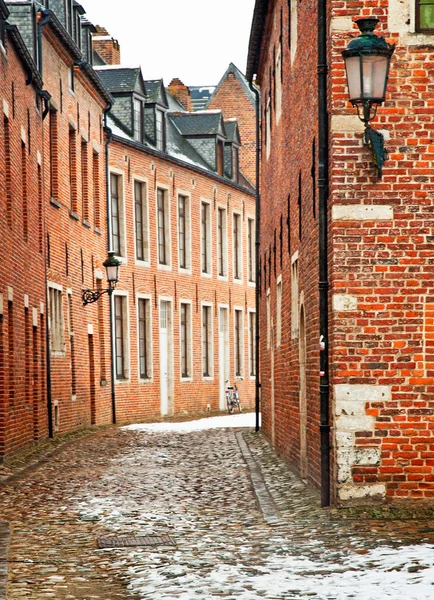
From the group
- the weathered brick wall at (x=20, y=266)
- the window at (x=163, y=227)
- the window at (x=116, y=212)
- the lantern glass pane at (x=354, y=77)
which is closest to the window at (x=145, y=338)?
the window at (x=163, y=227)

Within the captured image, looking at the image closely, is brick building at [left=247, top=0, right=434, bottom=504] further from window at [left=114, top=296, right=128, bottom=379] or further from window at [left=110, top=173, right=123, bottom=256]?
window at [left=114, top=296, right=128, bottom=379]

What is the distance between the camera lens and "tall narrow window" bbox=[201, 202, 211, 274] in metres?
38.0

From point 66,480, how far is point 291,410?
3.08 meters

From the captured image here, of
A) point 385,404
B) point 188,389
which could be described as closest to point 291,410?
point 385,404

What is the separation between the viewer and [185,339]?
3659 cm

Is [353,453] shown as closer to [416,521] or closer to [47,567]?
[416,521]

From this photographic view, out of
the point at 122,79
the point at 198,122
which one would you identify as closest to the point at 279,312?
the point at 122,79

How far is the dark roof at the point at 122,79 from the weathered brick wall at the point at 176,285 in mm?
1953

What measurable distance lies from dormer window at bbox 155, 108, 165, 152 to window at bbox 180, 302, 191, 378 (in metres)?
4.55

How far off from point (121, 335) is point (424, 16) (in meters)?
21.5

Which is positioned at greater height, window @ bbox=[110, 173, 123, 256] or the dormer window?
the dormer window

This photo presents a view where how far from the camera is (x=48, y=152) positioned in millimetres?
24312

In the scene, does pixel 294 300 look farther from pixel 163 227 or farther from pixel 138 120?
pixel 163 227

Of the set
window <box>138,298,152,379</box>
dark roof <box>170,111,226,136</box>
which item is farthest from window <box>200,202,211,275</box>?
window <box>138,298,152,379</box>
